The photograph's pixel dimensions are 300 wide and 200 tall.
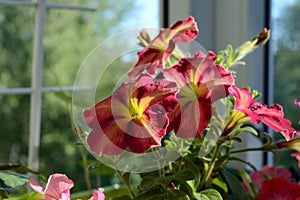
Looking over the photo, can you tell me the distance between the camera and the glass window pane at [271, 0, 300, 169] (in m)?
1.31

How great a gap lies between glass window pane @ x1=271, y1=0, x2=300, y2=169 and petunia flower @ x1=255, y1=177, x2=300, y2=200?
591 mm

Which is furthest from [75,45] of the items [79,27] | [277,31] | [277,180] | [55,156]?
[277,180]

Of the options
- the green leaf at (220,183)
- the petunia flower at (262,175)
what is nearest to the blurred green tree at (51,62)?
the petunia flower at (262,175)

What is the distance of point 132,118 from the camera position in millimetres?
592

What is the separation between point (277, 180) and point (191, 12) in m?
0.52

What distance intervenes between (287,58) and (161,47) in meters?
0.72

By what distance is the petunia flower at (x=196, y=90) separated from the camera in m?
0.60

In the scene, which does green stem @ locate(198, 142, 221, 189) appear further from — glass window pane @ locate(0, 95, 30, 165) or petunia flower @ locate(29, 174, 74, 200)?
glass window pane @ locate(0, 95, 30, 165)

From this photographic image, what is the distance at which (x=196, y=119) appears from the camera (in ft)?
2.00

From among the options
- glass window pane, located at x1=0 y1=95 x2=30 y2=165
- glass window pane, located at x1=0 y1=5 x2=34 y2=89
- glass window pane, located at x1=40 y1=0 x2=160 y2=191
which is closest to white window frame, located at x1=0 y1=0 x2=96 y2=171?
glass window pane, located at x1=40 y1=0 x2=160 y2=191

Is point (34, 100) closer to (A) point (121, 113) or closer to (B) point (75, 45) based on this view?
(A) point (121, 113)

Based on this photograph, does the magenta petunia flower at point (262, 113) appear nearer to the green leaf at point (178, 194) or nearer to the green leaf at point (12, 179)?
the green leaf at point (178, 194)

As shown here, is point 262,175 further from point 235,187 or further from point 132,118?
point 132,118

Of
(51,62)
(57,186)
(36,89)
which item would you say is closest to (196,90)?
(57,186)
